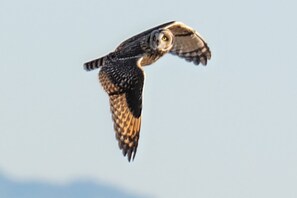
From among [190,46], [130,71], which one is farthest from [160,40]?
[190,46]

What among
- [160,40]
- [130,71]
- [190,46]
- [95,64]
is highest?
[190,46]

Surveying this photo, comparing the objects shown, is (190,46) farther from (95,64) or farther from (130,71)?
(130,71)

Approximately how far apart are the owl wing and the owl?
25 mm

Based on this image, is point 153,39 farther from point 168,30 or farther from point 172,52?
point 172,52

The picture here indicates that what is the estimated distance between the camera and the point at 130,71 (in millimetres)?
35938

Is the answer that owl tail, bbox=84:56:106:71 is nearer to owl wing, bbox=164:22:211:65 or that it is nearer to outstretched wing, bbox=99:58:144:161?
outstretched wing, bbox=99:58:144:161

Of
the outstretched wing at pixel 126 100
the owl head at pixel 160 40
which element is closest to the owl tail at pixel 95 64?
the outstretched wing at pixel 126 100

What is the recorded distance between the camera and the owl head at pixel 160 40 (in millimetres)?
36750

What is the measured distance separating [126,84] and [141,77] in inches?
21.1

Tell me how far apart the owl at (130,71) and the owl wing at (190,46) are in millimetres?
25

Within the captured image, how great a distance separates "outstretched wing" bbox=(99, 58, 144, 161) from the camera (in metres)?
35.7

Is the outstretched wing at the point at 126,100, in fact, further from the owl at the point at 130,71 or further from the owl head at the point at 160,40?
the owl head at the point at 160,40

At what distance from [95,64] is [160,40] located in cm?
169

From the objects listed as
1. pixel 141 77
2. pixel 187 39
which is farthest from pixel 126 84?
pixel 187 39
